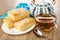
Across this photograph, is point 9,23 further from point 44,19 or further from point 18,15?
point 44,19

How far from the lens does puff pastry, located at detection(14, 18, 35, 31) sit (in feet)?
1.87

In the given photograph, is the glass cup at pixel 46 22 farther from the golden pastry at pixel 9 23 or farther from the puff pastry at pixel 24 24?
the golden pastry at pixel 9 23

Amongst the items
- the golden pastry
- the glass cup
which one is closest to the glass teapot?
the glass cup

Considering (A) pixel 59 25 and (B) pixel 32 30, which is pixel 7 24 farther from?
(A) pixel 59 25

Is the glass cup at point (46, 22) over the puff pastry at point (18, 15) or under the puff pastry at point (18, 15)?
under

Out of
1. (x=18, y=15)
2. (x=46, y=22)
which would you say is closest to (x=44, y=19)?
(x=46, y=22)

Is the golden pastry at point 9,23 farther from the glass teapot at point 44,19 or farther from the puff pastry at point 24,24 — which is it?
the glass teapot at point 44,19

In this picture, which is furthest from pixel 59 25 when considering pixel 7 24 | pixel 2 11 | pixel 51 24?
pixel 2 11

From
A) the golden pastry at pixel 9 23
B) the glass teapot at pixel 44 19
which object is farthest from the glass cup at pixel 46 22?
the golden pastry at pixel 9 23

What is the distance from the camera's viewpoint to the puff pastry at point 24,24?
57 cm

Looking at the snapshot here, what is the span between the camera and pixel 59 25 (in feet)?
2.10

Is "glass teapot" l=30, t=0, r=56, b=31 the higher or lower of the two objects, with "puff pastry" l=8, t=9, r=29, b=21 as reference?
lower

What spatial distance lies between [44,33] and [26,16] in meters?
0.14

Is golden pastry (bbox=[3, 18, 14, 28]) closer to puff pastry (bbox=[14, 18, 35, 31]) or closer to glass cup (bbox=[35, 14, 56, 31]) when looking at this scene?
puff pastry (bbox=[14, 18, 35, 31])
